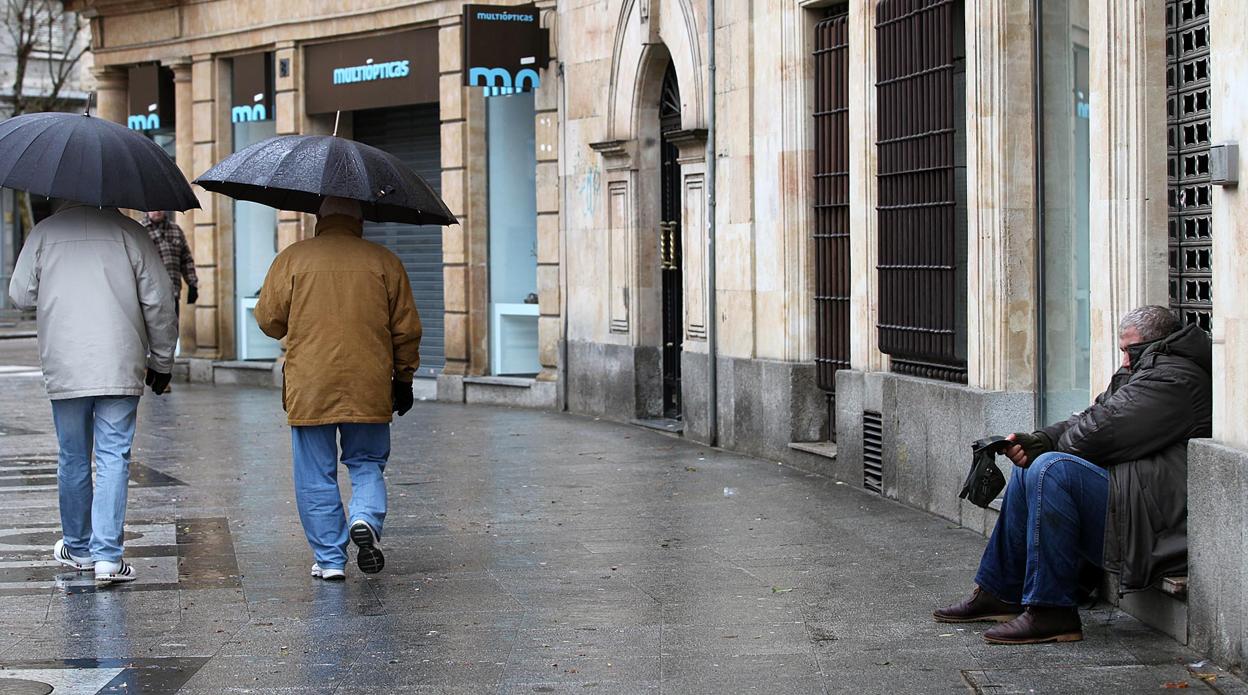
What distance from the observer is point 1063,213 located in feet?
30.7

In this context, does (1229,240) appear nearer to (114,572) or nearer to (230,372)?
(114,572)

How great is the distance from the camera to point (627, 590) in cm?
802

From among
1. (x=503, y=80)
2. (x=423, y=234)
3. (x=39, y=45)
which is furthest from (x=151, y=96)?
(x=39, y=45)

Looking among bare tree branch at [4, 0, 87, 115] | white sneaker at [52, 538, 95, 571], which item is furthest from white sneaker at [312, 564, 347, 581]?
bare tree branch at [4, 0, 87, 115]

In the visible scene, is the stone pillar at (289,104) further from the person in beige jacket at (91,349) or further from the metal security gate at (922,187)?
the person in beige jacket at (91,349)

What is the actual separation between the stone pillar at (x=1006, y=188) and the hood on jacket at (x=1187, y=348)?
2482mm

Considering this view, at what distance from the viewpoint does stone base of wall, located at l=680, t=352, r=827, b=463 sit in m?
12.9

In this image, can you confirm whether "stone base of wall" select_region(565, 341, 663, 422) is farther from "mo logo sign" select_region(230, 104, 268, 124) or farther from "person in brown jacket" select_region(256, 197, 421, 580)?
"person in brown jacket" select_region(256, 197, 421, 580)

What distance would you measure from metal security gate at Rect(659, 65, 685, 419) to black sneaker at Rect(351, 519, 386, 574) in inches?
309

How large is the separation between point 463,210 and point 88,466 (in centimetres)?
1085

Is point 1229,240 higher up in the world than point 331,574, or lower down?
higher up

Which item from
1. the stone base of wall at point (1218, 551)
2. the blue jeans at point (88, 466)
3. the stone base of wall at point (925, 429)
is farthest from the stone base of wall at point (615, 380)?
the stone base of wall at point (1218, 551)

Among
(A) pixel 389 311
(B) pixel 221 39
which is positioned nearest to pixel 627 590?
(A) pixel 389 311

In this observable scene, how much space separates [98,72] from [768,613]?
20.0 meters
